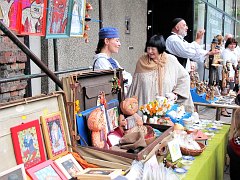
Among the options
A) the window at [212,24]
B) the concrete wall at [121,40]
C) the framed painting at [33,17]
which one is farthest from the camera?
the window at [212,24]

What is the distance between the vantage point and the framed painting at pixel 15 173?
1.14m

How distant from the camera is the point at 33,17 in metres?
1.95

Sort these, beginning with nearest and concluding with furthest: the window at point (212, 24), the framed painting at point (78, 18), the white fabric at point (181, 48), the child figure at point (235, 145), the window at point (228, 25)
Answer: the child figure at point (235, 145), the framed painting at point (78, 18), the white fabric at point (181, 48), the window at point (212, 24), the window at point (228, 25)

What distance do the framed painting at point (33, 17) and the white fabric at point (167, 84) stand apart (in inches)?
48.7

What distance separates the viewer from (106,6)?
4.44 m

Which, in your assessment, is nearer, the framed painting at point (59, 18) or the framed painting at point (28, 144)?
the framed painting at point (28, 144)

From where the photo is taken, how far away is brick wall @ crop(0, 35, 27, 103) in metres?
2.56

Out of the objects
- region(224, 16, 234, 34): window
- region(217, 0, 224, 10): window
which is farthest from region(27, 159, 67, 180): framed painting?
region(224, 16, 234, 34): window

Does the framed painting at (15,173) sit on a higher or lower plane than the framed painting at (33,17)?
lower

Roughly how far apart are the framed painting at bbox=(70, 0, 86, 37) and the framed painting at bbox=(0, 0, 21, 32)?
1.97ft

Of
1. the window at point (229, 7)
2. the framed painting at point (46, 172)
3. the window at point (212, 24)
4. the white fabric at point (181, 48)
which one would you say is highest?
the window at point (229, 7)

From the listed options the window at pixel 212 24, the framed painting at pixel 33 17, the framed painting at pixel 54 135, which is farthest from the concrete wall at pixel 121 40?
the window at pixel 212 24

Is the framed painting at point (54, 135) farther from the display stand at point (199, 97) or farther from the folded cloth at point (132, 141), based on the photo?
the display stand at point (199, 97)

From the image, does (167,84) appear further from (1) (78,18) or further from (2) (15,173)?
(2) (15,173)
